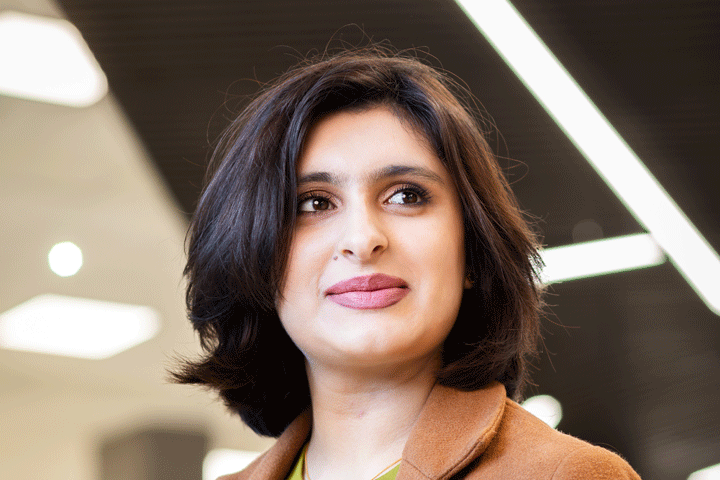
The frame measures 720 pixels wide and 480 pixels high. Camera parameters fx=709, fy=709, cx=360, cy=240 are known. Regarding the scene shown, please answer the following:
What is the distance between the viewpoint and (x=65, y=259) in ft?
8.69

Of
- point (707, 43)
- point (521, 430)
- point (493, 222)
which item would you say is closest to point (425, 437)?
point (521, 430)

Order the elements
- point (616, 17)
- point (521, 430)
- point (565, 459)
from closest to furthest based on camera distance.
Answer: point (565, 459), point (521, 430), point (616, 17)

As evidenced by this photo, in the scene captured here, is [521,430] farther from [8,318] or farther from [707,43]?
[8,318]

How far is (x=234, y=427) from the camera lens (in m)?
2.90

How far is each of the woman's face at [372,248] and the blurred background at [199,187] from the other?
124 centimetres

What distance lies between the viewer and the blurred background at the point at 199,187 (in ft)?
7.59

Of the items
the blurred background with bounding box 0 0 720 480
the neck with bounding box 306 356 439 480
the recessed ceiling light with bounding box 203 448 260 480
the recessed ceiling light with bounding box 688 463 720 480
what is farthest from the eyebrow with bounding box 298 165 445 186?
the recessed ceiling light with bounding box 688 463 720 480

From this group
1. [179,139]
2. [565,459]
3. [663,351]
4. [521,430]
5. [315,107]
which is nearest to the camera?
[565,459]

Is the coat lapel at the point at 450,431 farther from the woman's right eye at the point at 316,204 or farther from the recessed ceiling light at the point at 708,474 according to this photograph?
the recessed ceiling light at the point at 708,474

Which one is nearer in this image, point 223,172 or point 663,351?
point 223,172

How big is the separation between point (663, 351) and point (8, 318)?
97.8 inches

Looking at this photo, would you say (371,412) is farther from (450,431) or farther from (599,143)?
(599,143)

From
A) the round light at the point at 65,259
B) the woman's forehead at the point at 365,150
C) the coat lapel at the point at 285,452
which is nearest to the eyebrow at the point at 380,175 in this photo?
the woman's forehead at the point at 365,150

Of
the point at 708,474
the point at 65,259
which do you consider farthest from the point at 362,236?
the point at 708,474
